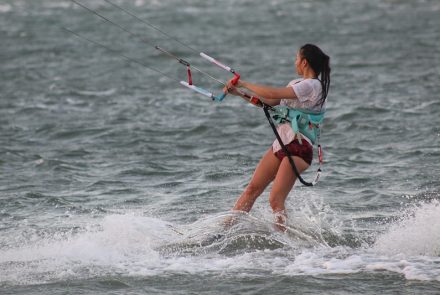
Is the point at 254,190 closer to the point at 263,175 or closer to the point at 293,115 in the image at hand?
the point at 263,175

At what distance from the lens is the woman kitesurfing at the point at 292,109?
30.2ft

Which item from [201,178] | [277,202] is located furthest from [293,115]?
[201,178]

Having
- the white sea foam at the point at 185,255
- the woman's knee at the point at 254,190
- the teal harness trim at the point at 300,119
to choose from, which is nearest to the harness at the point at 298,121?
the teal harness trim at the point at 300,119

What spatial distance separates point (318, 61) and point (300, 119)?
0.59m

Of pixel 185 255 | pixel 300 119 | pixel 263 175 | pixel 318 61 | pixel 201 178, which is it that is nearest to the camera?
pixel 318 61

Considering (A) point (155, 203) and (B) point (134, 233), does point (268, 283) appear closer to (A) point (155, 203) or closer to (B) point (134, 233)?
(B) point (134, 233)

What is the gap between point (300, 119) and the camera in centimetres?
938

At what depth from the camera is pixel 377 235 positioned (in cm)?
1012

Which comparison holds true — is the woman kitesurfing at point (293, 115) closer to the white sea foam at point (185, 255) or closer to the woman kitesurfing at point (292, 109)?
the woman kitesurfing at point (292, 109)

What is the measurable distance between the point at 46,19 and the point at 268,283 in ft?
109

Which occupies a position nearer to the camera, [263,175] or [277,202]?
[277,202]

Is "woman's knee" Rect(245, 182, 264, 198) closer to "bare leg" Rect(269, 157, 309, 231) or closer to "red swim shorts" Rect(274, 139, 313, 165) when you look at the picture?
"bare leg" Rect(269, 157, 309, 231)

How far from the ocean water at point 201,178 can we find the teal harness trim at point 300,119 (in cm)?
110

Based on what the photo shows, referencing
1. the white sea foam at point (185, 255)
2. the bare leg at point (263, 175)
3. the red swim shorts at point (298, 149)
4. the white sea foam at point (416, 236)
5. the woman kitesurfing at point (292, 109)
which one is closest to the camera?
the white sea foam at point (185, 255)
